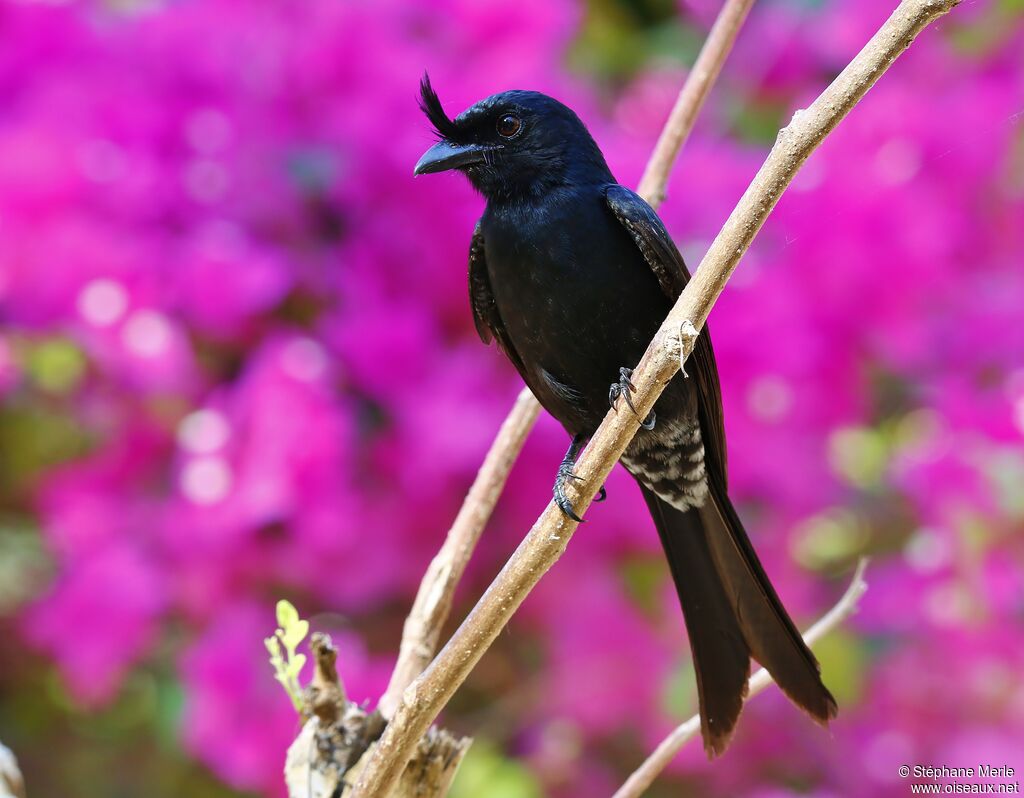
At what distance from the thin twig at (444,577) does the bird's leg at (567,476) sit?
8 cm

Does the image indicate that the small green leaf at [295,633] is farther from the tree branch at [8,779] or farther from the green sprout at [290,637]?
the tree branch at [8,779]

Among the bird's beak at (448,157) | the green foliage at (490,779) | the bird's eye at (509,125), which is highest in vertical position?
the bird's eye at (509,125)

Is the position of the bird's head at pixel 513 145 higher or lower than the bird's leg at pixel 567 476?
higher

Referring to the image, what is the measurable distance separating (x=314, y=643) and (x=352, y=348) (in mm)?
1054

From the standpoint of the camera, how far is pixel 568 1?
8.77 feet

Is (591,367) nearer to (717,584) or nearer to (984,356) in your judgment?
(717,584)

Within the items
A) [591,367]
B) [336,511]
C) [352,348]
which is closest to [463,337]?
[352,348]

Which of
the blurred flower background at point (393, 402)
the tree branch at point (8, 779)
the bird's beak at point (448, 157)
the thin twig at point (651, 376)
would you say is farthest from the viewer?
the blurred flower background at point (393, 402)

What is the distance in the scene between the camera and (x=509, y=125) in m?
1.83

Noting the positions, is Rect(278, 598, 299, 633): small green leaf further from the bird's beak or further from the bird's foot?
the bird's beak

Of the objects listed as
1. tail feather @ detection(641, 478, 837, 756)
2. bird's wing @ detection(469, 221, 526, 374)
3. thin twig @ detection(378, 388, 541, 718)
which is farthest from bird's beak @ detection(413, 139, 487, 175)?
tail feather @ detection(641, 478, 837, 756)

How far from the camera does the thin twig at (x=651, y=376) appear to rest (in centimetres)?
106

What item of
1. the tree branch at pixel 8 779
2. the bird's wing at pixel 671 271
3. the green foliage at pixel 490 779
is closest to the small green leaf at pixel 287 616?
the tree branch at pixel 8 779

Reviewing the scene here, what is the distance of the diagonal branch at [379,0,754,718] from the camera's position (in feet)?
4.67
